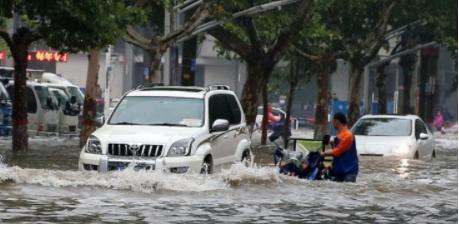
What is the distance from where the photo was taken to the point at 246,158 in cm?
1952

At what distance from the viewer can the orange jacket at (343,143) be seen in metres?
17.5

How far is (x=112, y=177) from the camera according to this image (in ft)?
54.2

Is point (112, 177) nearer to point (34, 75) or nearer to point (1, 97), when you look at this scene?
point (1, 97)

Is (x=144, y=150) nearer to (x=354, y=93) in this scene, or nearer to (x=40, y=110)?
(x=40, y=110)

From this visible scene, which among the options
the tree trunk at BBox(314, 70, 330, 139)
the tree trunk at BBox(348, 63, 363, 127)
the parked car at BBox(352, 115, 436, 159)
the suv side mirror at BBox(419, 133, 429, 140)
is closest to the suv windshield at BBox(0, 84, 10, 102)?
the tree trunk at BBox(314, 70, 330, 139)

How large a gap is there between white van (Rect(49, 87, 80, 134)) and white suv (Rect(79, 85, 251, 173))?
64.7 ft

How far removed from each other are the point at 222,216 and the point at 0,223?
2.78 metres

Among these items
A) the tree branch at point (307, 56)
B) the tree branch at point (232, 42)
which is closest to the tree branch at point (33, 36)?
the tree branch at point (232, 42)

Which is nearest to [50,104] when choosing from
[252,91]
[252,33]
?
[252,91]

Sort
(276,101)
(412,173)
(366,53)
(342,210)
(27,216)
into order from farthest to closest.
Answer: (276,101) < (366,53) < (412,173) < (342,210) < (27,216)

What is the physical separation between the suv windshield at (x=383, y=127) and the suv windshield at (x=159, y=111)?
9527 millimetres

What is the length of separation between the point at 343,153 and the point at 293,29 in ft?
55.7

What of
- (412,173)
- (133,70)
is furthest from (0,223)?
(133,70)

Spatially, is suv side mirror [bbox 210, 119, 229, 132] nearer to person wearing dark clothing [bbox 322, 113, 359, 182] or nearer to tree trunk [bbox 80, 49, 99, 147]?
person wearing dark clothing [bbox 322, 113, 359, 182]
